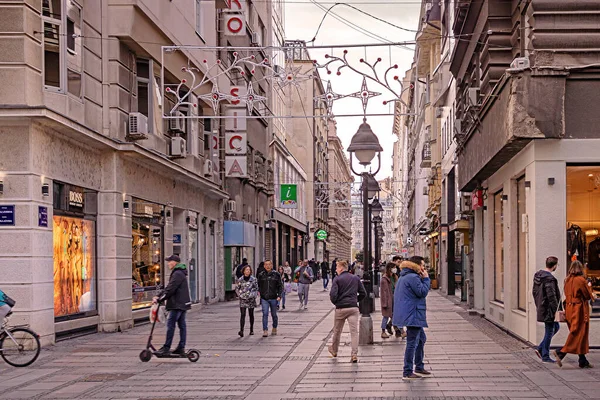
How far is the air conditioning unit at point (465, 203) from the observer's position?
29766mm

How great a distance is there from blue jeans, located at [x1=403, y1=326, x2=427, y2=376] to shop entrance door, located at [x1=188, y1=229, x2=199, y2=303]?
1787 centimetres

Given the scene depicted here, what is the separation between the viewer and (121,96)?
21359mm

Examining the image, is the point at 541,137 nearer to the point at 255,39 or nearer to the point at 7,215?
the point at 7,215

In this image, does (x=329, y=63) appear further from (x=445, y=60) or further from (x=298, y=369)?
(x=445, y=60)

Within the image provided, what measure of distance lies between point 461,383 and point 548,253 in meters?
4.42

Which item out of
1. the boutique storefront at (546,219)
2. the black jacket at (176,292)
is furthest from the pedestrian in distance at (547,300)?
the black jacket at (176,292)

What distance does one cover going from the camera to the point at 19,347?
1441 centimetres

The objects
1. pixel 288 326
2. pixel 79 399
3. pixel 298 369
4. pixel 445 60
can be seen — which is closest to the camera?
pixel 79 399

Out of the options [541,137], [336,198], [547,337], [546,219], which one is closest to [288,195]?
[546,219]

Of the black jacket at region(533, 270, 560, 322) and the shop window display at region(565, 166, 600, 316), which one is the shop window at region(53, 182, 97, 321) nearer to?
the black jacket at region(533, 270, 560, 322)

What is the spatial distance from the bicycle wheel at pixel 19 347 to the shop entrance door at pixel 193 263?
51.3 feet

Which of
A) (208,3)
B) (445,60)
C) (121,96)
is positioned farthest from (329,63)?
(445,60)

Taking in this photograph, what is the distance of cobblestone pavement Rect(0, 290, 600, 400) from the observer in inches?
458

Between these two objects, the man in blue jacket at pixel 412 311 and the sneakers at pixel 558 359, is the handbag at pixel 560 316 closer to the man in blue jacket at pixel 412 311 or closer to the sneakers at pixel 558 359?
the sneakers at pixel 558 359
